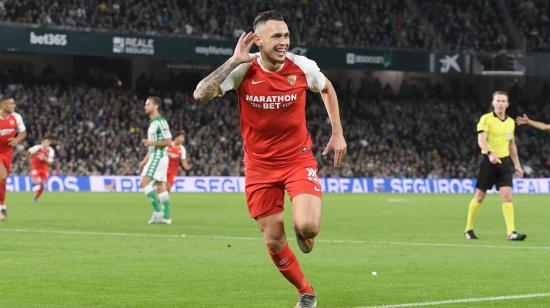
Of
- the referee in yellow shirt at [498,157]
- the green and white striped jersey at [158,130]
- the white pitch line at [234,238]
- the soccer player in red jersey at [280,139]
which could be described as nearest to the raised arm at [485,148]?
the referee in yellow shirt at [498,157]

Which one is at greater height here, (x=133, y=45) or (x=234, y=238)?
(x=133, y=45)

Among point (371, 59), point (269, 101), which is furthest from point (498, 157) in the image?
point (371, 59)

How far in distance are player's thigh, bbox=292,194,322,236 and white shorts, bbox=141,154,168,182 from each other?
13.5m

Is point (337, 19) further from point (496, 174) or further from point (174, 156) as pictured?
point (496, 174)

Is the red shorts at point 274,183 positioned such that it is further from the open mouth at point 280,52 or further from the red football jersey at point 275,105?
the open mouth at point 280,52

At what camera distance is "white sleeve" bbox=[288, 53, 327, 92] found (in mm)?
9742

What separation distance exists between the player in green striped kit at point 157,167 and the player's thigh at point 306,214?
514 inches

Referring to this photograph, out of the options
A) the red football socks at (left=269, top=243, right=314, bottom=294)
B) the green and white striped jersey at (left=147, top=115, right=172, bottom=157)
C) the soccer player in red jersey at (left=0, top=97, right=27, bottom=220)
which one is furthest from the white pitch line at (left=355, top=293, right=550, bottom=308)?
the soccer player in red jersey at (left=0, top=97, right=27, bottom=220)

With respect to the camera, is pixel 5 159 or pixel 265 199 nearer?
pixel 265 199

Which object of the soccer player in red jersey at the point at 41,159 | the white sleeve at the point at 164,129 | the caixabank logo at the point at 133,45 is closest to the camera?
the white sleeve at the point at 164,129

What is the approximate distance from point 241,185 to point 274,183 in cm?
3934

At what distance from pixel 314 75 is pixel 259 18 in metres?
0.71

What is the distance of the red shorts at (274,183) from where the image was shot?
9625 millimetres

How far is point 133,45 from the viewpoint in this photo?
5106 centimetres
